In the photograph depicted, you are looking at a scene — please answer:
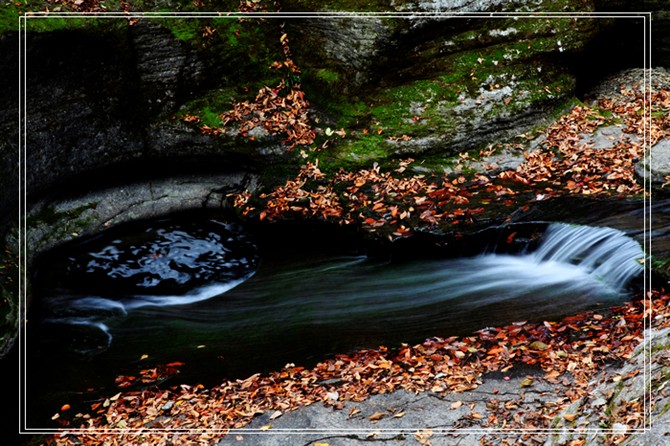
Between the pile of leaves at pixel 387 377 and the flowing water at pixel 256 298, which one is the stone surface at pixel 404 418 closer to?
the pile of leaves at pixel 387 377

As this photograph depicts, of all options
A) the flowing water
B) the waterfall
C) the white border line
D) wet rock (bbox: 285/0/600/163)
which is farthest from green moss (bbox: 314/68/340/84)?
the waterfall

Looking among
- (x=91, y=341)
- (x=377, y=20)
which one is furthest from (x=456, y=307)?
(x=377, y=20)

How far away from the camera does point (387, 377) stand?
632cm

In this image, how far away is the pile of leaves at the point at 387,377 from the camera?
19.3ft

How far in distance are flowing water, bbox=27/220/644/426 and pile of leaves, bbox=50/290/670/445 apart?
1.13ft

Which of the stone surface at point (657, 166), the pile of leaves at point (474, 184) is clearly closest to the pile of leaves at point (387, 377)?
the stone surface at point (657, 166)

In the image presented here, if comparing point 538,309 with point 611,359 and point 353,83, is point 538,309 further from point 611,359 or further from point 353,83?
point 353,83

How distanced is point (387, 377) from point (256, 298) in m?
3.27

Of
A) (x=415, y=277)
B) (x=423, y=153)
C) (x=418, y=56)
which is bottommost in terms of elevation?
(x=415, y=277)

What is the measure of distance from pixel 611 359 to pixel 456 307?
2.30 metres

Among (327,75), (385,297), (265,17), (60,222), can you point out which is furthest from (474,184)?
(60,222)

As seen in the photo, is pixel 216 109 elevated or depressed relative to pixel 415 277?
elevated

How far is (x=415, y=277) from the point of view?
8750 mm

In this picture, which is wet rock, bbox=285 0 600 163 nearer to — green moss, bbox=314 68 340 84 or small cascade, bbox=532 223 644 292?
green moss, bbox=314 68 340 84
